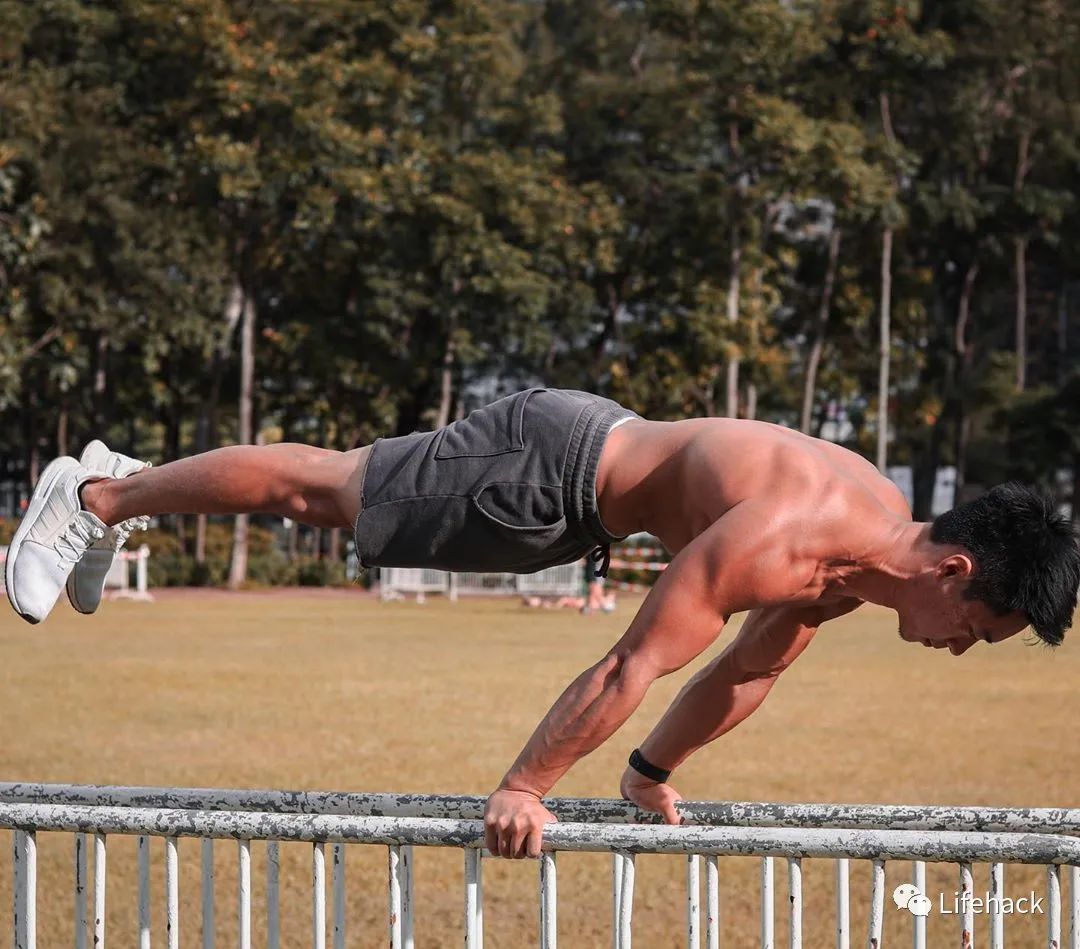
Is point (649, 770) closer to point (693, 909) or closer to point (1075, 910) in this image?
point (693, 909)

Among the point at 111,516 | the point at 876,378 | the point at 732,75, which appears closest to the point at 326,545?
the point at 876,378

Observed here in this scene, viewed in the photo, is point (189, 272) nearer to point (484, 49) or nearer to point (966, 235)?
point (484, 49)

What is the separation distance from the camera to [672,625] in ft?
10.7

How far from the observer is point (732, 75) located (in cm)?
3353

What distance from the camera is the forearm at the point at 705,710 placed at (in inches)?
150

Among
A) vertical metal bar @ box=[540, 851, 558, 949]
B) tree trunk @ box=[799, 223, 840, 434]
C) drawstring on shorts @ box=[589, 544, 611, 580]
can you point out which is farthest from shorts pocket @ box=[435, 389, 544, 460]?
tree trunk @ box=[799, 223, 840, 434]

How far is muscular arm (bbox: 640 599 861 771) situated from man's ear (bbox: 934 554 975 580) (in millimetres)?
517

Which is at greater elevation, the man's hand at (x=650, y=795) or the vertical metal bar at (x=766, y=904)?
the man's hand at (x=650, y=795)

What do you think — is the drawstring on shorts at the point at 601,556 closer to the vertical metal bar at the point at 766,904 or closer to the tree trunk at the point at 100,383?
the vertical metal bar at the point at 766,904

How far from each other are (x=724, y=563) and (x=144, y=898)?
1402 mm

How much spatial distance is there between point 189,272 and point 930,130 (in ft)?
58.6

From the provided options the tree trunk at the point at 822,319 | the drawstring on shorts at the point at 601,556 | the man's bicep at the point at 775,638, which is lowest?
the man's bicep at the point at 775,638

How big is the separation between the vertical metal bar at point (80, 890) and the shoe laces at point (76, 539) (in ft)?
3.07

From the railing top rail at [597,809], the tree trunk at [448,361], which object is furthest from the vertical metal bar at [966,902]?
the tree trunk at [448,361]
